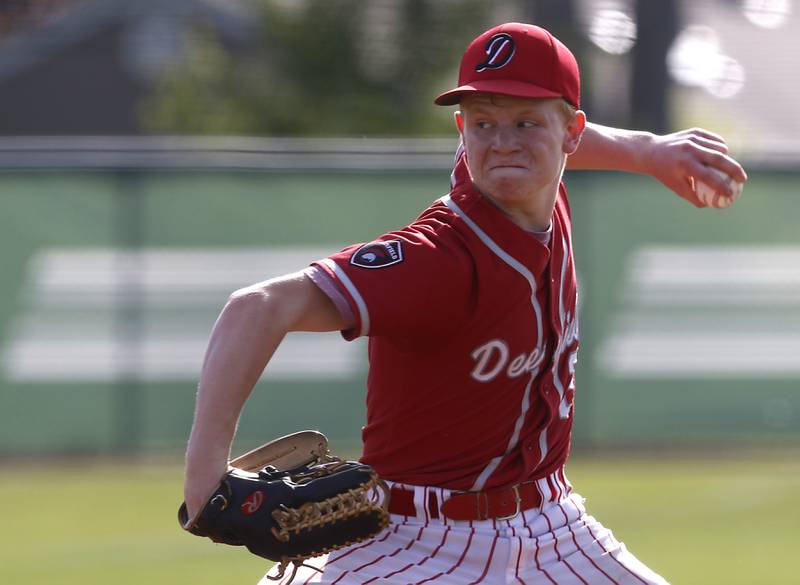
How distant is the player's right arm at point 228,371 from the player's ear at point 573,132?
3.18ft

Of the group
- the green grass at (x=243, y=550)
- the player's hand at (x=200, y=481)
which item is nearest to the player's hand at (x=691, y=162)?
the player's hand at (x=200, y=481)

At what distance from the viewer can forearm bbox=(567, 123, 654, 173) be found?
13.7ft

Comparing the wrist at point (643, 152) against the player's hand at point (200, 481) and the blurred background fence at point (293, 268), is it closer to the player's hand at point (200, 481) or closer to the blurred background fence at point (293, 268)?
the player's hand at point (200, 481)

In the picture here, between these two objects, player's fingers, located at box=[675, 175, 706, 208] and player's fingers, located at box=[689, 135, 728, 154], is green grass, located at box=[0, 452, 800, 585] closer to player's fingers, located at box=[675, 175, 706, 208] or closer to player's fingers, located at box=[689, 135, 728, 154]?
player's fingers, located at box=[675, 175, 706, 208]

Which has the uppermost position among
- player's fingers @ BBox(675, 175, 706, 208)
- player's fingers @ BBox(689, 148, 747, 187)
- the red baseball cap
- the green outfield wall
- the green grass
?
the red baseball cap

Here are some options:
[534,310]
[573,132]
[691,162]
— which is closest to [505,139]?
[573,132]

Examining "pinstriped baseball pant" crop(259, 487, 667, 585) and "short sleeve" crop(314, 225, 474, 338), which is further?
"pinstriped baseball pant" crop(259, 487, 667, 585)

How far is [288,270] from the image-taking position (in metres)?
9.94

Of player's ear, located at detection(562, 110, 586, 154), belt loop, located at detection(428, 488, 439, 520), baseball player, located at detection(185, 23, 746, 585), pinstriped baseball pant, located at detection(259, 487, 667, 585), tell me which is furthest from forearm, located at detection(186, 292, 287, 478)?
player's ear, located at detection(562, 110, 586, 154)

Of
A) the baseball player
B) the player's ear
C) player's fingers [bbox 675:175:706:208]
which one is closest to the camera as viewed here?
the baseball player

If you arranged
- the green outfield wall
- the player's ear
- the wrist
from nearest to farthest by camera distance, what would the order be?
the player's ear, the wrist, the green outfield wall

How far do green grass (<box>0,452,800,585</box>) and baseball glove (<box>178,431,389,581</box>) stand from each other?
3.05m

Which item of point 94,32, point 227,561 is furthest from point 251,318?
point 94,32

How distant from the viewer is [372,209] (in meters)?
10.2
